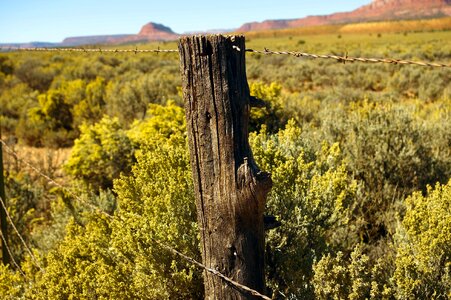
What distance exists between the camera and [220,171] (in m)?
1.87

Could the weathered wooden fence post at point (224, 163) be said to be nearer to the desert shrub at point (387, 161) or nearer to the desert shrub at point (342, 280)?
the desert shrub at point (342, 280)

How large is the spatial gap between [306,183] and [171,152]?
1372mm

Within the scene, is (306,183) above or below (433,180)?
above

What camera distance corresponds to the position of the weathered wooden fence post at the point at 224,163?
1762 mm

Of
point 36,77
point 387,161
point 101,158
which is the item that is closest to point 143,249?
point 387,161

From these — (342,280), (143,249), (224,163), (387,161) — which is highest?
(224,163)

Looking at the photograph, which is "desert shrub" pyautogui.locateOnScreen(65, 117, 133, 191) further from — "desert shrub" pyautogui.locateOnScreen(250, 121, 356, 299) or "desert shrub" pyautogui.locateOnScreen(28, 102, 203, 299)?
"desert shrub" pyautogui.locateOnScreen(250, 121, 356, 299)

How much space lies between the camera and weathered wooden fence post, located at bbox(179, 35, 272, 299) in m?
1.76

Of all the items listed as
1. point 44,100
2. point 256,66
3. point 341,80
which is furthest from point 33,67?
point 341,80

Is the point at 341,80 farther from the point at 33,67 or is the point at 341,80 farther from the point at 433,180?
the point at 33,67

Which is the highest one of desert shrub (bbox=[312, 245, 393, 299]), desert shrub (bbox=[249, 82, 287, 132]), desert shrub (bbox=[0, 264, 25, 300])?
desert shrub (bbox=[249, 82, 287, 132])

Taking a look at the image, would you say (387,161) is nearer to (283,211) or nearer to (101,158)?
(283,211)

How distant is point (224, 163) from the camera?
1854 millimetres

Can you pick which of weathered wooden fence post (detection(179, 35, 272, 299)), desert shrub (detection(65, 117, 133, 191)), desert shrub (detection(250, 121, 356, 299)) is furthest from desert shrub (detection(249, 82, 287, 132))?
weathered wooden fence post (detection(179, 35, 272, 299))
